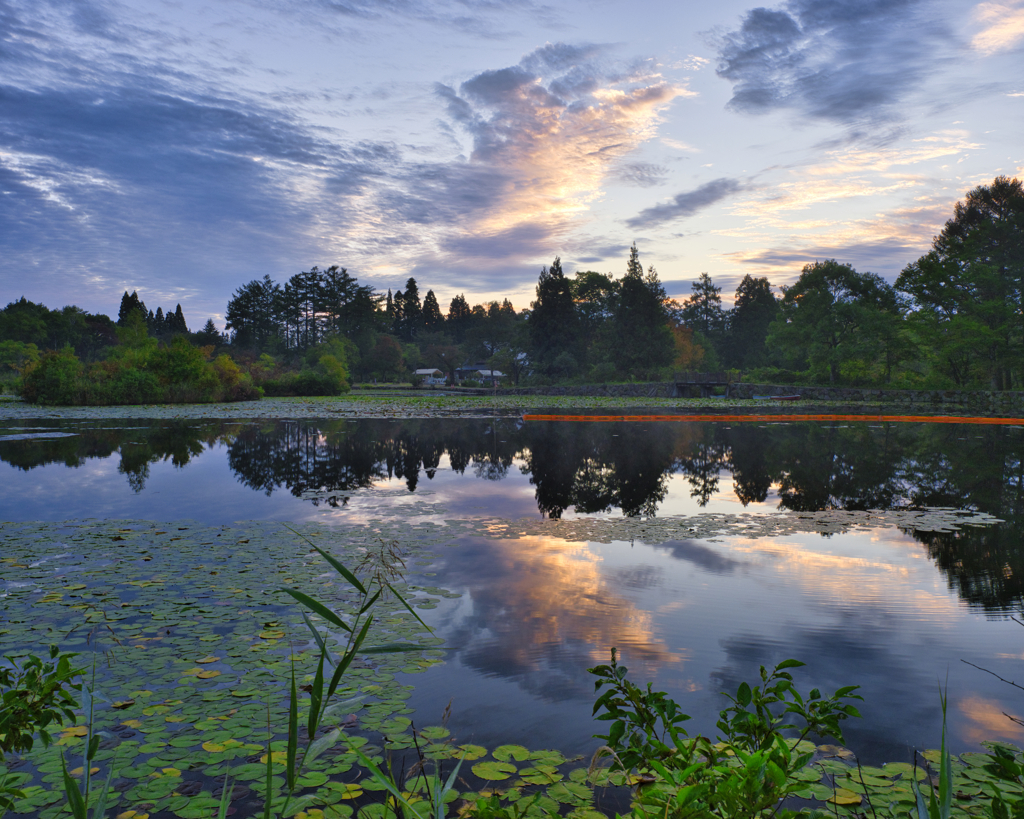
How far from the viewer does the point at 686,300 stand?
3642 inches

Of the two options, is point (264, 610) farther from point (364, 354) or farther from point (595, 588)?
point (364, 354)

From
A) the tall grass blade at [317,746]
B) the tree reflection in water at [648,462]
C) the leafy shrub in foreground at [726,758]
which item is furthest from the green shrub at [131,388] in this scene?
the tall grass blade at [317,746]

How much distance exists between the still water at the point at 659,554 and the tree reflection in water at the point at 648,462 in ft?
0.25

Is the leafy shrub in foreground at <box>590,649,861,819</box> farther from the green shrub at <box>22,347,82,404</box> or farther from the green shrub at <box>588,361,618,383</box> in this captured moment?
the green shrub at <box>588,361,618,383</box>

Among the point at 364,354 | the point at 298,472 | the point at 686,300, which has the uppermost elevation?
the point at 686,300

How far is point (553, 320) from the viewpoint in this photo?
206ft

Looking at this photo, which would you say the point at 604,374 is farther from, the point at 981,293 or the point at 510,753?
the point at 510,753

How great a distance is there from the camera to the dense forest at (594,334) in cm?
3709

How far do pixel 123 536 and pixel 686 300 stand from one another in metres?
92.0

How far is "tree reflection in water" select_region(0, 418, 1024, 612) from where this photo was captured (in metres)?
9.39

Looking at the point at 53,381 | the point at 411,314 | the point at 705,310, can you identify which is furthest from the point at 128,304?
the point at 705,310

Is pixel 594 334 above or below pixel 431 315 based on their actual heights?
below

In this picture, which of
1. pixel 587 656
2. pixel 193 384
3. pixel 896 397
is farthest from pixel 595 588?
pixel 896 397

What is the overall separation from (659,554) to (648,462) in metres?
7.43
